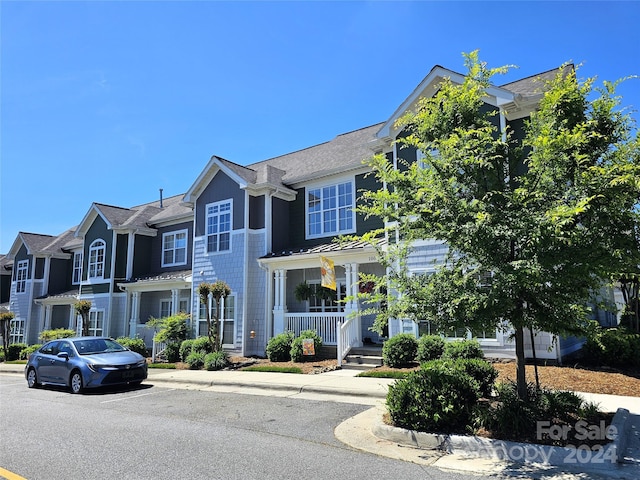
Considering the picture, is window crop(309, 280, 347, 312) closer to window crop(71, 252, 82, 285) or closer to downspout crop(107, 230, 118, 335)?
downspout crop(107, 230, 118, 335)

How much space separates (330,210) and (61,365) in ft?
35.3

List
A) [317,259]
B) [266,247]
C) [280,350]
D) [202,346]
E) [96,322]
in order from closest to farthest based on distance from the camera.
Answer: [280,350] → [317,259] → [202,346] → [266,247] → [96,322]

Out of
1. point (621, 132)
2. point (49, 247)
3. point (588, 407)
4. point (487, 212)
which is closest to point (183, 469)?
point (487, 212)

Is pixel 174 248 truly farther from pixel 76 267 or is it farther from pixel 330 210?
pixel 76 267

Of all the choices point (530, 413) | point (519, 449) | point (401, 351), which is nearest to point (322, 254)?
point (401, 351)

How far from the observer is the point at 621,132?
6.39 m

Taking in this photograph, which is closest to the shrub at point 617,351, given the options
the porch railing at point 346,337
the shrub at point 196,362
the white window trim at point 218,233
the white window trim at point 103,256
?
the porch railing at point 346,337

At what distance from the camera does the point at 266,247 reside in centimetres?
1847

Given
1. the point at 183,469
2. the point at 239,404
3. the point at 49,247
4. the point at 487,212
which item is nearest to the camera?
the point at 183,469

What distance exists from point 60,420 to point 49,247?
1066 inches


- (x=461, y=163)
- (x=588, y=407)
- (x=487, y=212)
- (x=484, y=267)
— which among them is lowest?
(x=588, y=407)

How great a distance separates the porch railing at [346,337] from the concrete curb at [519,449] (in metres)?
7.64

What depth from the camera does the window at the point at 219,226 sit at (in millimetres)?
19453

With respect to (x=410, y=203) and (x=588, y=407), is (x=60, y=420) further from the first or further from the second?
(x=588, y=407)
